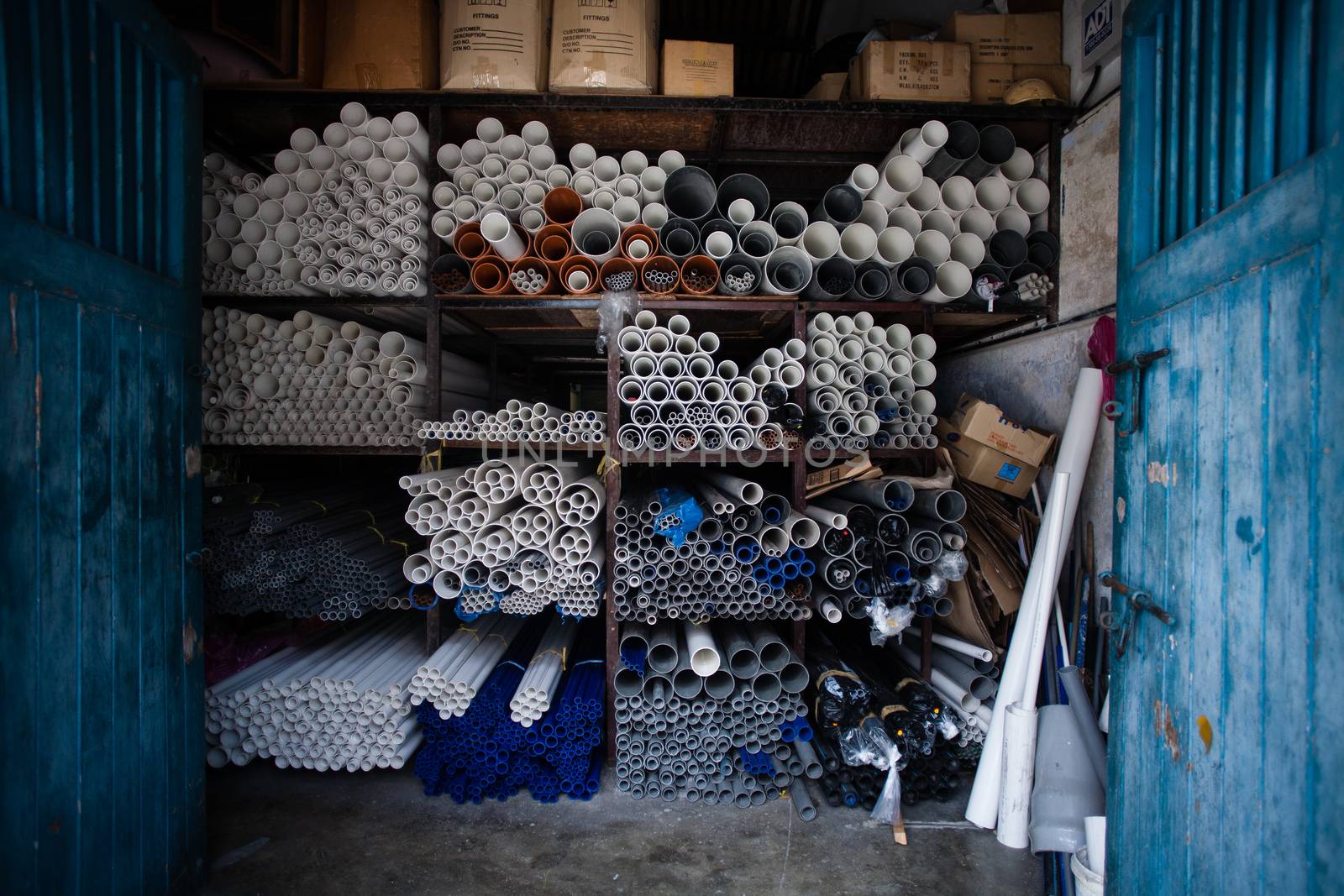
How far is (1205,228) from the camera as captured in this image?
4.86 ft

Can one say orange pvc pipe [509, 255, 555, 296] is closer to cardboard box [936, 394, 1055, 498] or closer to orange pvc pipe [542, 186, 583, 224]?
orange pvc pipe [542, 186, 583, 224]

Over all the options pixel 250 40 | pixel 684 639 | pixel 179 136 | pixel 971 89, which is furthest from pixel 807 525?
pixel 250 40

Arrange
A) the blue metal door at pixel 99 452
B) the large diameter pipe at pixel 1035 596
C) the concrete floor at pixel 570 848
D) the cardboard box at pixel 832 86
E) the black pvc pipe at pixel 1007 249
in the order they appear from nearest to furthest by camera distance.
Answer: the blue metal door at pixel 99 452 → the concrete floor at pixel 570 848 → the large diameter pipe at pixel 1035 596 → the black pvc pipe at pixel 1007 249 → the cardboard box at pixel 832 86

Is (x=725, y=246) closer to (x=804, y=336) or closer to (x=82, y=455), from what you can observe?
(x=804, y=336)

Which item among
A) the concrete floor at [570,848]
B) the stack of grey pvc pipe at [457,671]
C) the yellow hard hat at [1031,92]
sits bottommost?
the concrete floor at [570,848]

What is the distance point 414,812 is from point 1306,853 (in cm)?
294

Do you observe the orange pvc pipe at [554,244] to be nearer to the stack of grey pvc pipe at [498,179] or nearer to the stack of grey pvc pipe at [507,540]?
the stack of grey pvc pipe at [498,179]

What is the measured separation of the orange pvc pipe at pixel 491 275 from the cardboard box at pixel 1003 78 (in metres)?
2.56

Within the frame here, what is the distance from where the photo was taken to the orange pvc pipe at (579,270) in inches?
110

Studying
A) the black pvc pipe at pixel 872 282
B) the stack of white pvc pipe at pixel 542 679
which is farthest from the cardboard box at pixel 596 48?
the stack of white pvc pipe at pixel 542 679

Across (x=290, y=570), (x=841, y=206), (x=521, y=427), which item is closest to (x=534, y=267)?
(x=521, y=427)

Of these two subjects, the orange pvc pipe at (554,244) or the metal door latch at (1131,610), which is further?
the orange pvc pipe at (554,244)

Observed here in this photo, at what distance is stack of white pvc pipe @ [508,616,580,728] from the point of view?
259 centimetres

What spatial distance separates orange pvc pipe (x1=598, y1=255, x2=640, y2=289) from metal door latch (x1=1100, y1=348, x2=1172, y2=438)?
1933mm
